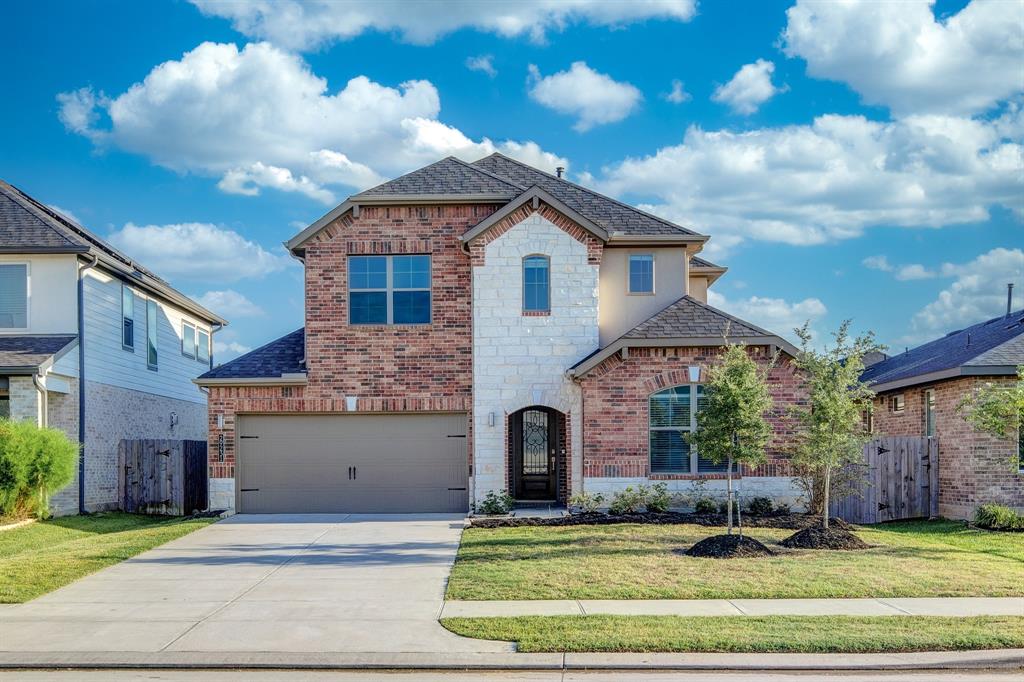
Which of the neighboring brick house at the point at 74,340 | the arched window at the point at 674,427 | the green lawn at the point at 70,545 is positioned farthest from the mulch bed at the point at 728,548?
the neighboring brick house at the point at 74,340

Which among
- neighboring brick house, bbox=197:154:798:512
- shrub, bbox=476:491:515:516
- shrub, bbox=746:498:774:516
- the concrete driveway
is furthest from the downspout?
shrub, bbox=746:498:774:516

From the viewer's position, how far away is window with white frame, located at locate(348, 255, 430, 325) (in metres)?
21.4

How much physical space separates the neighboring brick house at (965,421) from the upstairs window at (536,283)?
8.08 m

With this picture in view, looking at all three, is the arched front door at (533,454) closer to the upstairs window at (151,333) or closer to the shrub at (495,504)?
the shrub at (495,504)

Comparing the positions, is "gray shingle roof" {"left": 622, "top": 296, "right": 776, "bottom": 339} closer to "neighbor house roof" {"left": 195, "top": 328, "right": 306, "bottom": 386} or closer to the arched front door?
the arched front door

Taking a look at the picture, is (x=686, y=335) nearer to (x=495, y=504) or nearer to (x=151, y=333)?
(x=495, y=504)

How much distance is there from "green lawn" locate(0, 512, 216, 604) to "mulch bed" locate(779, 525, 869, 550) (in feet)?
33.9

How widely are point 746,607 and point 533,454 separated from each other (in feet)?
40.1

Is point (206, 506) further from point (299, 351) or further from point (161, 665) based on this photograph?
point (161, 665)

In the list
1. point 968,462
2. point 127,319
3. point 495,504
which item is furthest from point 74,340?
point 968,462

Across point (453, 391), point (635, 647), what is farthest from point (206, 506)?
point (635, 647)

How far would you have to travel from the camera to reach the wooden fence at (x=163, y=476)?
2275 centimetres

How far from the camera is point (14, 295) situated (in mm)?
22328

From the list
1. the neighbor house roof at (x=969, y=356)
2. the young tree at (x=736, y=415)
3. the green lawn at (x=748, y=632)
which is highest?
the neighbor house roof at (x=969, y=356)
